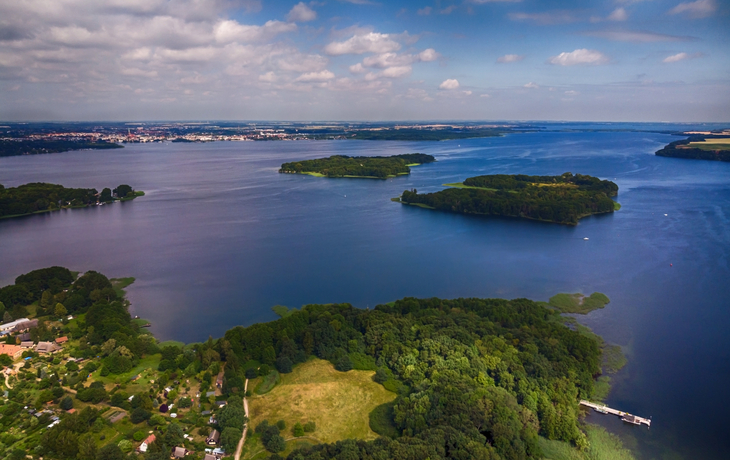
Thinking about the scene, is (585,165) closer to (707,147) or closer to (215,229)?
(707,147)

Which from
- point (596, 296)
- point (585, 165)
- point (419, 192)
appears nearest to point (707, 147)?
point (585, 165)

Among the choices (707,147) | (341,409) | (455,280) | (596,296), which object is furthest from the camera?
(707,147)

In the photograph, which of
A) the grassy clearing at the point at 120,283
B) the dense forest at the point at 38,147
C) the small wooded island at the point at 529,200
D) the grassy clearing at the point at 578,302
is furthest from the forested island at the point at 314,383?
the dense forest at the point at 38,147

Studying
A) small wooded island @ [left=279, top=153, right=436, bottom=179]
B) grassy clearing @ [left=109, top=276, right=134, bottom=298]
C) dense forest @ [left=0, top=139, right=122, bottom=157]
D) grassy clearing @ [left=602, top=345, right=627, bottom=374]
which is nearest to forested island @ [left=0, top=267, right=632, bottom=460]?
grassy clearing @ [left=602, top=345, right=627, bottom=374]

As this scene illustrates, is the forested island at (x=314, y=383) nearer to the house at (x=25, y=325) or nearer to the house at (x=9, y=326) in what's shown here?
the house at (x=25, y=325)

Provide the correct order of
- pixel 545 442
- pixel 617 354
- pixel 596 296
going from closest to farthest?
pixel 545 442 < pixel 617 354 < pixel 596 296

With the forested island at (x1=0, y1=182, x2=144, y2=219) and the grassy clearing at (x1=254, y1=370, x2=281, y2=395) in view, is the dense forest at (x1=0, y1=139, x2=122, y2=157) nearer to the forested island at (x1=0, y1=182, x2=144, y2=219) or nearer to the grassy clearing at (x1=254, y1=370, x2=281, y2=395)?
the forested island at (x1=0, y1=182, x2=144, y2=219)

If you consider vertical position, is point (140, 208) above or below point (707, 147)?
below

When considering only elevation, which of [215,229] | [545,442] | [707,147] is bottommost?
[545,442]
